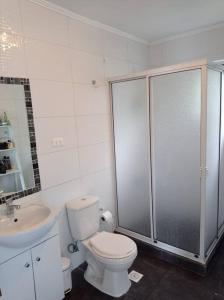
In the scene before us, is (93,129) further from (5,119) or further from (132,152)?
(5,119)

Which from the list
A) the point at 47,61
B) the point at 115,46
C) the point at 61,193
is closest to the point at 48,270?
the point at 61,193

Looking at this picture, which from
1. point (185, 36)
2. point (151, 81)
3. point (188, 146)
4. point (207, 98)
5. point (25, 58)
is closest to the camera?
point (25, 58)

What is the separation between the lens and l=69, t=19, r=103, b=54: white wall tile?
2.21 m

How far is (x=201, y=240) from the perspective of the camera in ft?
7.18

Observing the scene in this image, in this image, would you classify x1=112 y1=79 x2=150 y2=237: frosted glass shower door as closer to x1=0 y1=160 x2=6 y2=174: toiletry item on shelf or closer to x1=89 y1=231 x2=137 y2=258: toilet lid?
x1=89 y1=231 x2=137 y2=258: toilet lid

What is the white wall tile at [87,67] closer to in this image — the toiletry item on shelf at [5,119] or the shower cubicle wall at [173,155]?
the shower cubicle wall at [173,155]

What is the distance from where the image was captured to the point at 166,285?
2.09 meters

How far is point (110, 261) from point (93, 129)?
1.29 metres

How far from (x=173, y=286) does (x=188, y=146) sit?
1.26 m

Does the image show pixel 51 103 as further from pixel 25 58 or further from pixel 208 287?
pixel 208 287

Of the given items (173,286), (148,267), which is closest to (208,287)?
(173,286)

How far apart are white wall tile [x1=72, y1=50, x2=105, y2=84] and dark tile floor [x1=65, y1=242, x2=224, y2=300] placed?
1950mm

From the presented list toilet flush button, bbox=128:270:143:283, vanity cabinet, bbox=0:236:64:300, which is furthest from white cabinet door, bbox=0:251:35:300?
toilet flush button, bbox=128:270:143:283

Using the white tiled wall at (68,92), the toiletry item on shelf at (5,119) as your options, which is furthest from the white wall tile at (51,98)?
the toiletry item on shelf at (5,119)
